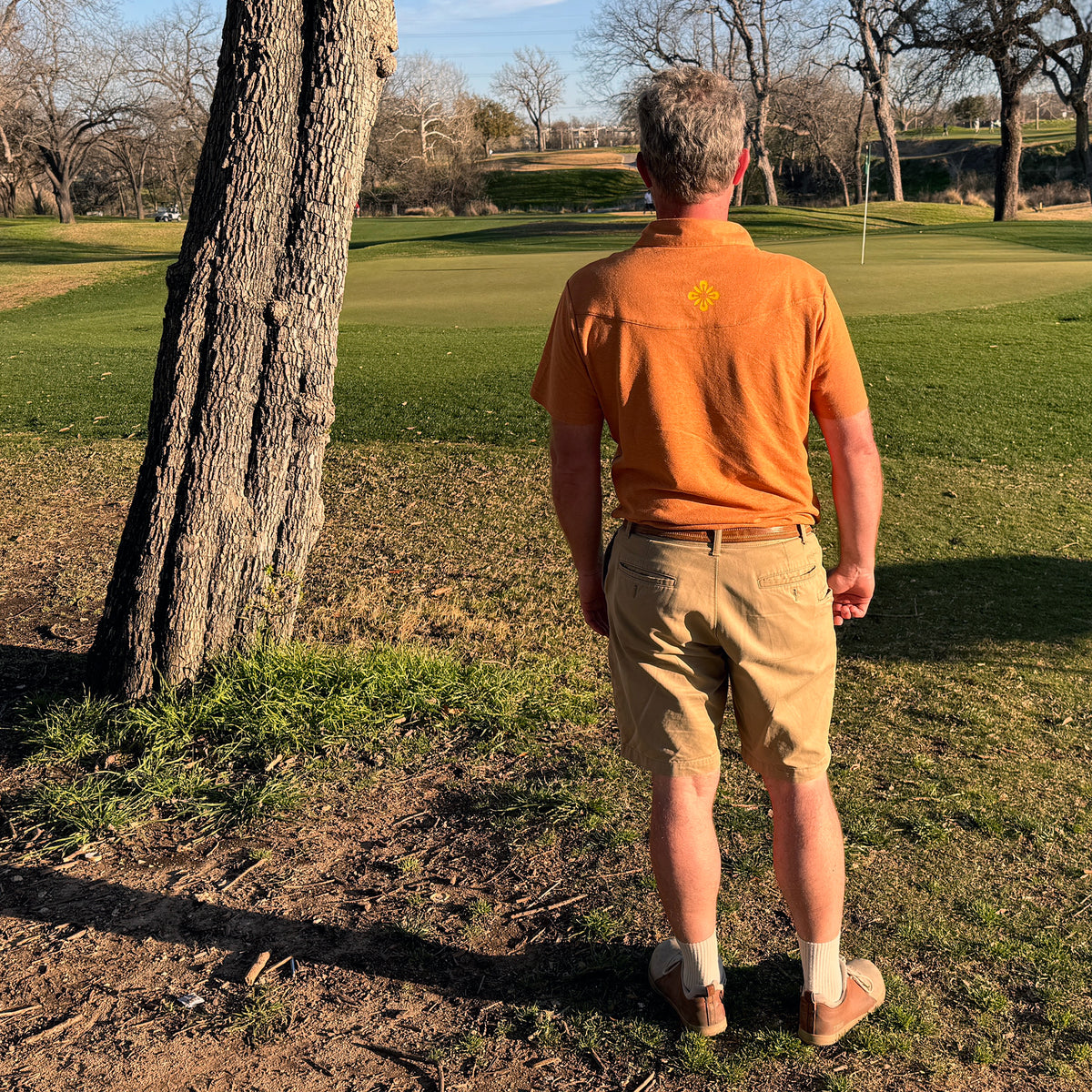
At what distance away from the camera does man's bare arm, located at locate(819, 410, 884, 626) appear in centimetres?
215

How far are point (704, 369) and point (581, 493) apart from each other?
414 mm

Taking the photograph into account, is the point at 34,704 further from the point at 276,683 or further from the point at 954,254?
the point at 954,254

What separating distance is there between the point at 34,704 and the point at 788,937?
2916 millimetres

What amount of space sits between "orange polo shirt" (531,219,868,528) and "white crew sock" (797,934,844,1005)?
0.96m

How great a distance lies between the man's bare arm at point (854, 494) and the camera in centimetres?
215

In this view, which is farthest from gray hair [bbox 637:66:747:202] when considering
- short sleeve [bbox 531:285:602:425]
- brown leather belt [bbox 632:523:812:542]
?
brown leather belt [bbox 632:523:812:542]

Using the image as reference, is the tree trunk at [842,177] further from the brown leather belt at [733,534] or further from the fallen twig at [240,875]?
the brown leather belt at [733,534]

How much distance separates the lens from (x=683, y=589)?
208 cm

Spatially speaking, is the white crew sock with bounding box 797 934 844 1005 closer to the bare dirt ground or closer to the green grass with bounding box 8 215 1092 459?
the green grass with bounding box 8 215 1092 459

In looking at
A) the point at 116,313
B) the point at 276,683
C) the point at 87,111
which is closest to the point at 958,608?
the point at 276,683

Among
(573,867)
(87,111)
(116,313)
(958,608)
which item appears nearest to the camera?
(573,867)

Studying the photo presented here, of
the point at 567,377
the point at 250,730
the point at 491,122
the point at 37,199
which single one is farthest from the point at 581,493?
the point at 491,122

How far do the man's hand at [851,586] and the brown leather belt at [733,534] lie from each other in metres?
0.20

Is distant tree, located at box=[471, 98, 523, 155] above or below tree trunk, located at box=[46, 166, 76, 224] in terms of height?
above
